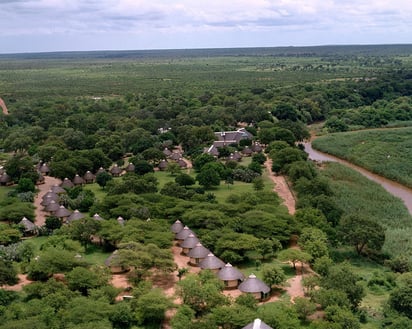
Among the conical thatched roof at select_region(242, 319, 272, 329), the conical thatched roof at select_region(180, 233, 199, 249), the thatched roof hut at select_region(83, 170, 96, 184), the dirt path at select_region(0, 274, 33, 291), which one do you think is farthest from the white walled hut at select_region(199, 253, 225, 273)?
the thatched roof hut at select_region(83, 170, 96, 184)

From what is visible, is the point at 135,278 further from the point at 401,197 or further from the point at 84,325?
the point at 401,197

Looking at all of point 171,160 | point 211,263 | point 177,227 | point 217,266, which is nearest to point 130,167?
point 171,160

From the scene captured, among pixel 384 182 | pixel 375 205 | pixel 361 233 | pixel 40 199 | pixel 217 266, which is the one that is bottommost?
pixel 384 182

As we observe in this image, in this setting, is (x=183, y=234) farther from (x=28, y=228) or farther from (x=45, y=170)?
(x=45, y=170)

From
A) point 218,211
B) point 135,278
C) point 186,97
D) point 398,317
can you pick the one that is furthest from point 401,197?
point 186,97

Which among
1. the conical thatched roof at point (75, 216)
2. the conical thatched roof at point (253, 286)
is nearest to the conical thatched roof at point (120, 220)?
the conical thatched roof at point (75, 216)

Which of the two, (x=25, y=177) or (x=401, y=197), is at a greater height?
(x=25, y=177)
